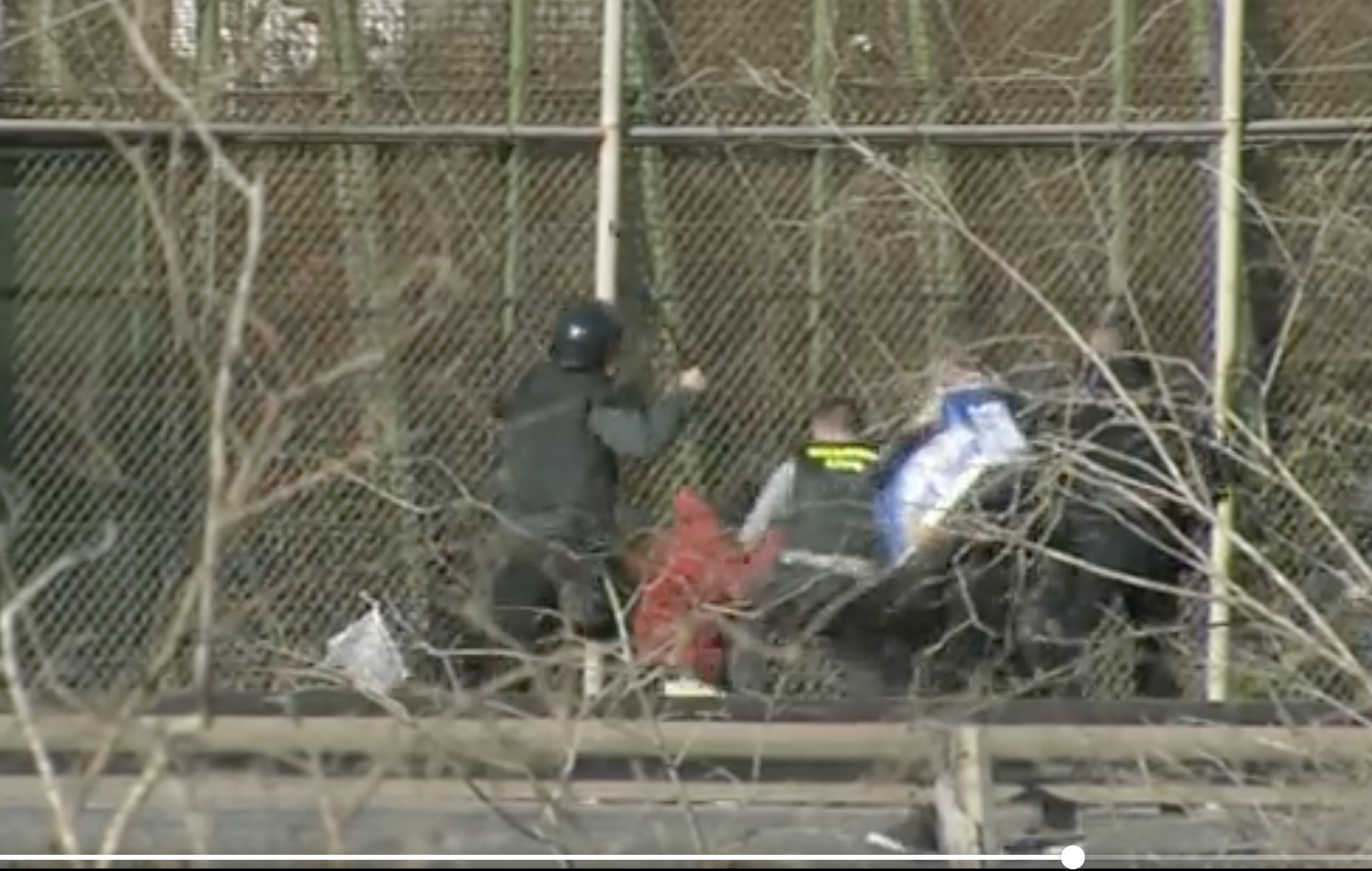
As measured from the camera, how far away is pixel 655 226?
11.2 m

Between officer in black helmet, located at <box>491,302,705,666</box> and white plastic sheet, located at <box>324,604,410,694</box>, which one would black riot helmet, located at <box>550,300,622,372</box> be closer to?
officer in black helmet, located at <box>491,302,705,666</box>

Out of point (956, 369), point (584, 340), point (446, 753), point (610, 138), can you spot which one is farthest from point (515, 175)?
point (446, 753)

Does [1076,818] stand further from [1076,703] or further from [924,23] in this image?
[924,23]

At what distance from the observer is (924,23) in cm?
1123

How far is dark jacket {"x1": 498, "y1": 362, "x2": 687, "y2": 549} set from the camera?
10.0 meters

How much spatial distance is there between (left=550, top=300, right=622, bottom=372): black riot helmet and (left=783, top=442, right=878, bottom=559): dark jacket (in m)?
0.85

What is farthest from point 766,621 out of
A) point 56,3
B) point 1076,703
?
point 56,3

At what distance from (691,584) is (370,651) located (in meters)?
2.08

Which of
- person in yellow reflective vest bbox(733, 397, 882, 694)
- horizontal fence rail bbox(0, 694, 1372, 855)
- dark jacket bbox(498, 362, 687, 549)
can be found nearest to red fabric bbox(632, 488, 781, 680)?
person in yellow reflective vest bbox(733, 397, 882, 694)

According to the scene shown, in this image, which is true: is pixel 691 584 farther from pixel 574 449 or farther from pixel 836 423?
pixel 836 423

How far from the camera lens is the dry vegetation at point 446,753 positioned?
182 inches

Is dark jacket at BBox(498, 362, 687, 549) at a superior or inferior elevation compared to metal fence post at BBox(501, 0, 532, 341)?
inferior

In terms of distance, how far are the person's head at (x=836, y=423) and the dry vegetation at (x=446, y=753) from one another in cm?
135

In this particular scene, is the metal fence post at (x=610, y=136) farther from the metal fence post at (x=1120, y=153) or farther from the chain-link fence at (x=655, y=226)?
the metal fence post at (x=1120, y=153)
